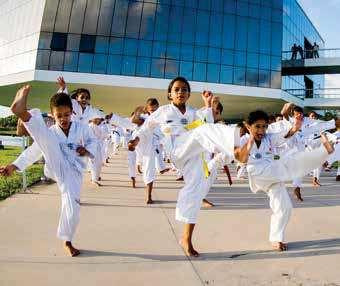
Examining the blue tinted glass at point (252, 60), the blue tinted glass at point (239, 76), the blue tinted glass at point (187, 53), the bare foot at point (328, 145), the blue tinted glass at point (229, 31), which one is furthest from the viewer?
the blue tinted glass at point (252, 60)

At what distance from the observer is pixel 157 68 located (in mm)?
33250

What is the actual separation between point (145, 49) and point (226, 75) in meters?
6.80

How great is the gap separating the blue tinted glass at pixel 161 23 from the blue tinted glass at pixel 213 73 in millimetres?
4361

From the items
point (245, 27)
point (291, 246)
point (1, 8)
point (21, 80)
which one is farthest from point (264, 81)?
point (291, 246)

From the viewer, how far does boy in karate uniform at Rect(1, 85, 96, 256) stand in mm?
4031

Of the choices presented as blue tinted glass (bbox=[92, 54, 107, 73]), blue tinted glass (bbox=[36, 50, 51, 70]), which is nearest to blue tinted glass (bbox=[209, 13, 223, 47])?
blue tinted glass (bbox=[92, 54, 107, 73])

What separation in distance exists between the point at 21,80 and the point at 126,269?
107 feet

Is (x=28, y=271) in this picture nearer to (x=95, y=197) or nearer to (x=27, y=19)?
(x=95, y=197)

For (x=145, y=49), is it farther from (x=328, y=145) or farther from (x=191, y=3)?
(x=328, y=145)

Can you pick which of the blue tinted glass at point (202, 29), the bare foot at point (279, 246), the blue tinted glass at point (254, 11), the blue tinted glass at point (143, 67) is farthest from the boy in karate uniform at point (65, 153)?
the blue tinted glass at point (254, 11)

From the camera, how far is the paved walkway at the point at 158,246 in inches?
140

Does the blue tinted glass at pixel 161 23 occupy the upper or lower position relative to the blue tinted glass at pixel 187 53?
upper

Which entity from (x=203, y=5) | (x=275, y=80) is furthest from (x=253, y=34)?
(x=203, y=5)

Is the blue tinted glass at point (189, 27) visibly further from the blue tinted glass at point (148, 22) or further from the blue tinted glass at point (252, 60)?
the blue tinted glass at point (252, 60)
